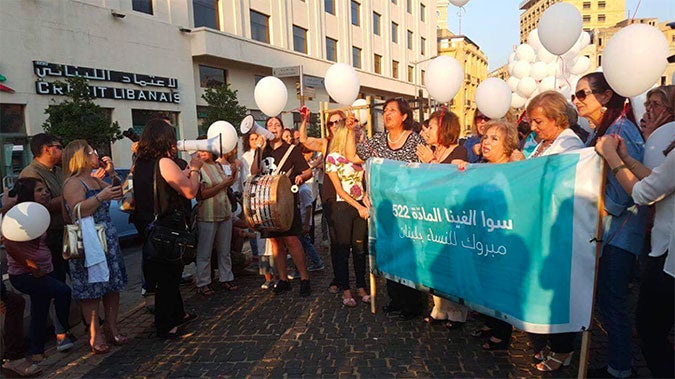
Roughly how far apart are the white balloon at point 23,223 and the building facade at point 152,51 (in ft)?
41.7

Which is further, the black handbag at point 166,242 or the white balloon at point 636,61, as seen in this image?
the black handbag at point 166,242

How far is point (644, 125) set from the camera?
10.4ft

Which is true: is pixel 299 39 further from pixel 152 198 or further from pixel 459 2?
pixel 152 198

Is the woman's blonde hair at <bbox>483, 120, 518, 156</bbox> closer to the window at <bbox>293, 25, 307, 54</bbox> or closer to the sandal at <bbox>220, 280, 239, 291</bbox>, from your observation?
the sandal at <bbox>220, 280, 239, 291</bbox>

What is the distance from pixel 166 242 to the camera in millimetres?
3842

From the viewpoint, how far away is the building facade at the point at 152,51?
13.5 metres

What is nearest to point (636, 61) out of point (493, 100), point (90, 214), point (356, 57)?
point (493, 100)

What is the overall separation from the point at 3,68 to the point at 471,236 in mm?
15282

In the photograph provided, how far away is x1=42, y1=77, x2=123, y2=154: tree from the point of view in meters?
11.8

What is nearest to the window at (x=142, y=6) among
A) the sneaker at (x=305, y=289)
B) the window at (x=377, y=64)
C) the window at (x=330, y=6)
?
the window at (x=330, y=6)

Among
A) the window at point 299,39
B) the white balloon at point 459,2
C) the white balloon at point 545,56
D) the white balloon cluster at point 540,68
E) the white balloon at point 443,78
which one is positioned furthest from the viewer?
the window at point 299,39

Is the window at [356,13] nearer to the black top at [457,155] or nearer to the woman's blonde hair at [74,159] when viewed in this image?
the black top at [457,155]

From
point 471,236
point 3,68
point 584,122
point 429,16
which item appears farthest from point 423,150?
point 429,16

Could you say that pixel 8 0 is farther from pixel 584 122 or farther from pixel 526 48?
pixel 584 122
